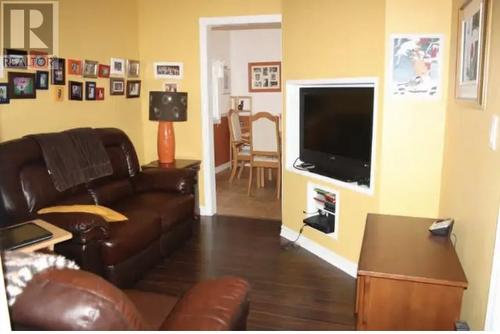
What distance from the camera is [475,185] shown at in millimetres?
2000

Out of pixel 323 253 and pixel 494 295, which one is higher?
pixel 494 295

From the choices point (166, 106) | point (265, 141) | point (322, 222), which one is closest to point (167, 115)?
point (166, 106)

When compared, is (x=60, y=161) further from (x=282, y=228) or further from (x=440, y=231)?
(x=440, y=231)

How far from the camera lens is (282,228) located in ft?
14.0

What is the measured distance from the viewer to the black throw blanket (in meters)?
3.20

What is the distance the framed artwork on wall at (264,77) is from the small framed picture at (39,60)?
445 cm

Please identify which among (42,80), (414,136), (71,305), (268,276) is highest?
(42,80)

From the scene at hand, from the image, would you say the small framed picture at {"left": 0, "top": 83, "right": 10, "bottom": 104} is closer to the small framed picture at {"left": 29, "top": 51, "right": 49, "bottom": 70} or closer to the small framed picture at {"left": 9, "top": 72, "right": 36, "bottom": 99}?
the small framed picture at {"left": 9, "top": 72, "right": 36, "bottom": 99}

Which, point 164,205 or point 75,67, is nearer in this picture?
point 164,205

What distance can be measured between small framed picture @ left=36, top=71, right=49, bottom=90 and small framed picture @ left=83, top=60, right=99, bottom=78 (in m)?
0.51

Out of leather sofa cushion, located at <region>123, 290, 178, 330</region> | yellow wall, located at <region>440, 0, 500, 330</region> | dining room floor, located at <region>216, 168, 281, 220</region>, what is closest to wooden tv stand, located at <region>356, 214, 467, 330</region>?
yellow wall, located at <region>440, 0, 500, 330</region>

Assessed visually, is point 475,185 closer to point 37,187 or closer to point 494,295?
point 494,295

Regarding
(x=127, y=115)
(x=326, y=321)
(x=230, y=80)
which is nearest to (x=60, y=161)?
(x=127, y=115)

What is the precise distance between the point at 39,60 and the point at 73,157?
87 cm
